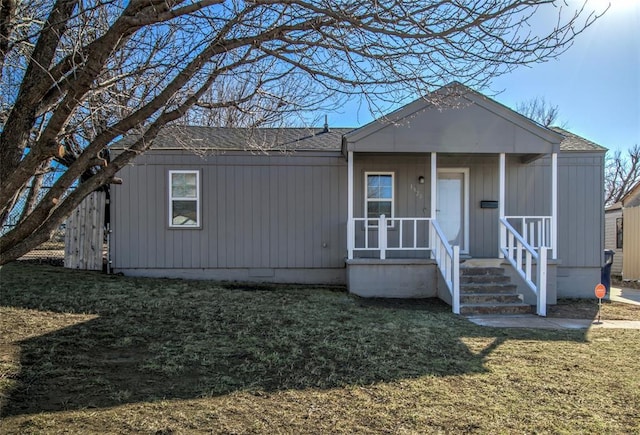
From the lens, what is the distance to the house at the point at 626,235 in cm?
1391

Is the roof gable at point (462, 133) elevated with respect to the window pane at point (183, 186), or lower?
elevated

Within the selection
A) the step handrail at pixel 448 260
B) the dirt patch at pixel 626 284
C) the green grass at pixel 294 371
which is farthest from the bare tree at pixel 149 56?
the dirt patch at pixel 626 284

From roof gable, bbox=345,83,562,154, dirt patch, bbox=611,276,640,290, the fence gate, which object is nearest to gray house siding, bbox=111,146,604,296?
the fence gate

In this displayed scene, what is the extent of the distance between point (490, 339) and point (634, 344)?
1716 millimetres

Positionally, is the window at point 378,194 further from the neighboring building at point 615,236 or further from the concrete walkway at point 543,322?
the neighboring building at point 615,236

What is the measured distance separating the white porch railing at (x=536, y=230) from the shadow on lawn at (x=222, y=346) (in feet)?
8.74

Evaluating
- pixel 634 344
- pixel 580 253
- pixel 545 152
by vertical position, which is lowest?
pixel 634 344

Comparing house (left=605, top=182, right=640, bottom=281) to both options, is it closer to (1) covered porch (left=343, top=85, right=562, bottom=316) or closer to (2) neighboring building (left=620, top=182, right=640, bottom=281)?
(2) neighboring building (left=620, top=182, right=640, bottom=281)

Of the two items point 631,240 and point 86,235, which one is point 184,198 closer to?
point 86,235

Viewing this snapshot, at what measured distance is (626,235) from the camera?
1453 centimetres

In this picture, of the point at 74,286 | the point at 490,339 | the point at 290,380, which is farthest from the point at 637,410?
the point at 74,286

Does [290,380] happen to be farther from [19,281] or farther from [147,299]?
[19,281]

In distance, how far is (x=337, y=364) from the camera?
3969mm

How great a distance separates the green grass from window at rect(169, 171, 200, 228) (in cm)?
297
